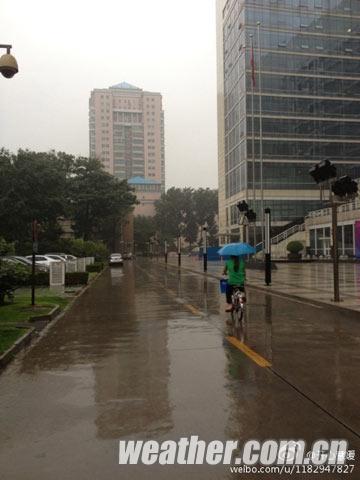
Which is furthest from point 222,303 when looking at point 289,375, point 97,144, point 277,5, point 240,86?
point 97,144

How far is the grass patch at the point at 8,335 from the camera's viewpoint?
375 inches

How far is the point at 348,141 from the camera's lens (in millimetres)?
78250

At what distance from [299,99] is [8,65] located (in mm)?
71662

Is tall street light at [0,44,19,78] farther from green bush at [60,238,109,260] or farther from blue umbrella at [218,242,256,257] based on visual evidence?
green bush at [60,238,109,260]

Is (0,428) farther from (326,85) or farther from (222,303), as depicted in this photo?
(326,85)

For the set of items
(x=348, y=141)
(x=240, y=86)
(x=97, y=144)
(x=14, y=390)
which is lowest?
(x=14, y=390)

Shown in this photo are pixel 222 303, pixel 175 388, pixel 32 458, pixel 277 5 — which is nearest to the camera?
pixel 32 458

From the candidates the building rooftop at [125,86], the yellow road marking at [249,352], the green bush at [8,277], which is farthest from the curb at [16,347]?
the building rooftop at [125,86]

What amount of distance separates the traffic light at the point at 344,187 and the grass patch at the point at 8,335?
10738 millimetres

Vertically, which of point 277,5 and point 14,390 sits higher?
point 277,5

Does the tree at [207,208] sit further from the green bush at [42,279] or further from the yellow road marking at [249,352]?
the yellow road marking at [249,352]

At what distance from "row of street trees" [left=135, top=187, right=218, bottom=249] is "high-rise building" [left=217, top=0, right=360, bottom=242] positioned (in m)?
50.0

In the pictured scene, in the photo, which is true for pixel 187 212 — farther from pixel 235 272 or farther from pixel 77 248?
pixel 235 272

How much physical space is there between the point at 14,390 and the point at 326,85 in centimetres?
7894
